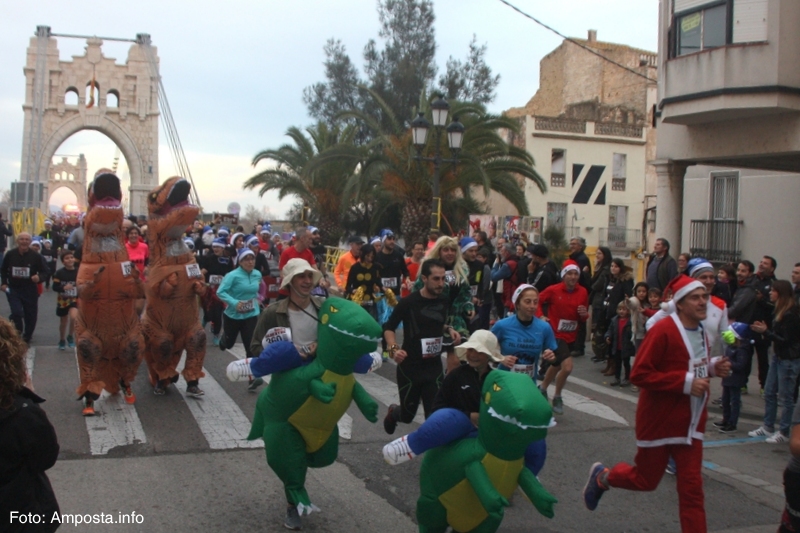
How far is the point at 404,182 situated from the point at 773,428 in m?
17.3

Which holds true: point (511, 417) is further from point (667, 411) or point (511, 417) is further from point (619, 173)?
point (619, 173)

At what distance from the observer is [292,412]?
5.34 m

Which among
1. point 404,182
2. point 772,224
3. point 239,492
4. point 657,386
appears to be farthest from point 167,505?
point 404,182

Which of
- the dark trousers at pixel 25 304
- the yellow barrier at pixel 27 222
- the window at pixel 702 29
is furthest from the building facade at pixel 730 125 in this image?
the yellow barrier at pixel 27 222

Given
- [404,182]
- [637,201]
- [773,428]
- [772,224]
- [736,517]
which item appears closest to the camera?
[736,517]

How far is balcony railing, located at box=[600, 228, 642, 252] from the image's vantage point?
133 feet

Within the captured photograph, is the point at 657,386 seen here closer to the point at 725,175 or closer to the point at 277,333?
the point at 277,333

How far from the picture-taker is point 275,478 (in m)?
6.43

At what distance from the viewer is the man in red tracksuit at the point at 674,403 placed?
16.5 ft

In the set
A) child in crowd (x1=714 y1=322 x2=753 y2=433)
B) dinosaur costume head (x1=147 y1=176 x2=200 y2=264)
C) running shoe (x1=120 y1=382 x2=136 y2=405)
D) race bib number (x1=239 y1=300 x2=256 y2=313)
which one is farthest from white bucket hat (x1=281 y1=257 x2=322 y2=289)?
child in crowd (x1=714 y1=322 x2=753 y2=433)

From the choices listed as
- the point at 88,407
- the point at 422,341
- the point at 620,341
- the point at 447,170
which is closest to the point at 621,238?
the point at 447,170

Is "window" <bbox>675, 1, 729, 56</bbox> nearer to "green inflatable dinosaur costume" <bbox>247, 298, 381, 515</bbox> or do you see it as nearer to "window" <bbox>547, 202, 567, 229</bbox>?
"green inflatable dinosaur costume" <bbox>247, 298, 381, 515</bbox>

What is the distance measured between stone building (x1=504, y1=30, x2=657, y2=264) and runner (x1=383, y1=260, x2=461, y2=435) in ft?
103

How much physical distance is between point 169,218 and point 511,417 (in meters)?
5.68
